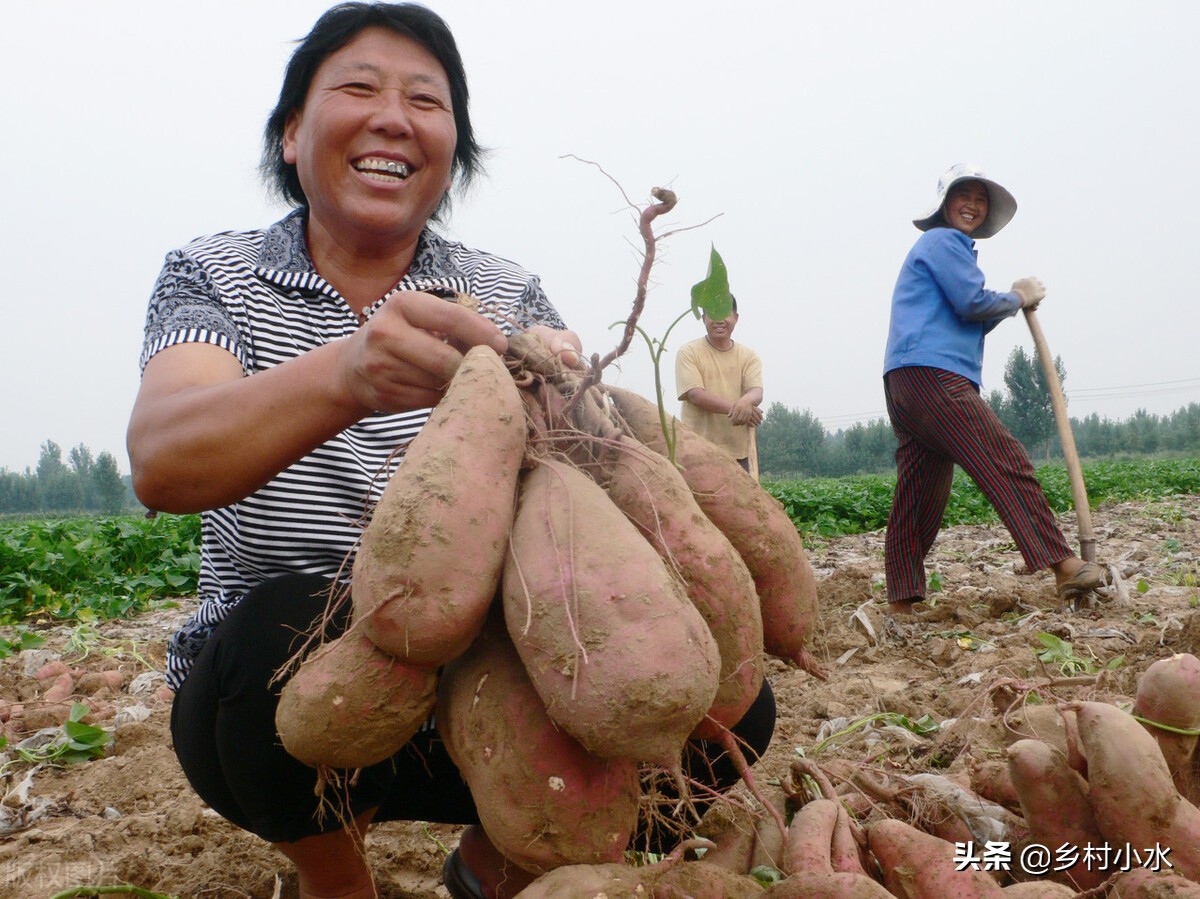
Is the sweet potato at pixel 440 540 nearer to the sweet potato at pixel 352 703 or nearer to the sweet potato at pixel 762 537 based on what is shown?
the sweet potato at pixel 352 703

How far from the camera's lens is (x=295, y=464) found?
185cm

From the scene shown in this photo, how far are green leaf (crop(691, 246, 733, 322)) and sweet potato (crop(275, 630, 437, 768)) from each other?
640mm

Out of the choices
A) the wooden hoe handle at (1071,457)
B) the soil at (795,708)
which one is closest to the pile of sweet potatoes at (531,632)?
the soil at (795,708)

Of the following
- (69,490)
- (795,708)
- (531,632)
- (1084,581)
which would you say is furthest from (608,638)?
(69,490)

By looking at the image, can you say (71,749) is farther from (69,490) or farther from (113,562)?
(69,490)

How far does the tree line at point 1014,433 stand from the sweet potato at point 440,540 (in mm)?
55209

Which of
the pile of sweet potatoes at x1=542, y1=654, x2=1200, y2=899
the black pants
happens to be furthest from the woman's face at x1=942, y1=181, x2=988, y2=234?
the black pants

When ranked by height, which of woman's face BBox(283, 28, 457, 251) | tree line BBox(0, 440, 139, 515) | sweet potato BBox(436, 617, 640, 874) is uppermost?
woman's face BBox(283, 28, 457, 251)

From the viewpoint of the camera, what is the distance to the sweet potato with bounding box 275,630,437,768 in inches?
45.8

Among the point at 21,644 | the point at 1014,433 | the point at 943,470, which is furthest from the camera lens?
the point at 1014,433

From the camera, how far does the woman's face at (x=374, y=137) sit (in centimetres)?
192

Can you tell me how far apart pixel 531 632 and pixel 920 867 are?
856mm

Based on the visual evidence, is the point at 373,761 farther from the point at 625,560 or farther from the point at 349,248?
the point at 349,248

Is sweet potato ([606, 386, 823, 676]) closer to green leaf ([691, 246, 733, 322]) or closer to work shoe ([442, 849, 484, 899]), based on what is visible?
green leaf ([691, 246, 733, 322])
